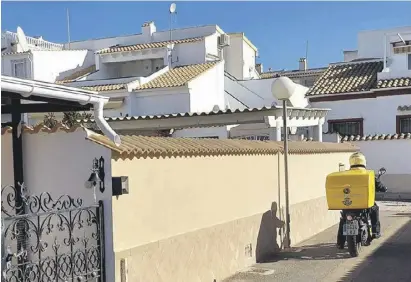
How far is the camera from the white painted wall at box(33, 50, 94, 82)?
1193 inches

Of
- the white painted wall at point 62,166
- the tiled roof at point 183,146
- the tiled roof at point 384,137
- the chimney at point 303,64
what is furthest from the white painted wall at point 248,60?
the white painted wall at point 62,166

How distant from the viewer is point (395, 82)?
2636 cm

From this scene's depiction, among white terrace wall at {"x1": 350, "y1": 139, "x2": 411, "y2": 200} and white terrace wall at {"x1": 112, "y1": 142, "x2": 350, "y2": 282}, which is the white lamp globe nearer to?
white terrace wall at {"x1": 112, "y1": 142, "x2": 350, "y2": 282}

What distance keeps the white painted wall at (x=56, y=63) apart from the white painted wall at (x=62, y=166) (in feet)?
78.8

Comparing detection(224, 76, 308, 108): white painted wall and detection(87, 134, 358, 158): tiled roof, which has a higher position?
detection(224, 76, 308, 108): white painted wall

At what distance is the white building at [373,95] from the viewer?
25984mm

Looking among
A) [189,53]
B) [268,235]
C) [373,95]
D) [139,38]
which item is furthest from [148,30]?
[268,235]

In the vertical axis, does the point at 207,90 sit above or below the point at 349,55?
below

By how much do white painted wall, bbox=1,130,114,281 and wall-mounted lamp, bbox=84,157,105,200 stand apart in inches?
2.1

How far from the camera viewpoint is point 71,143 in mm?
6203

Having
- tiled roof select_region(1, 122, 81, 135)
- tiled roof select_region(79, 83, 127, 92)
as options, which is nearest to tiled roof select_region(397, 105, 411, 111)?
tiled roof select_region(79, 83, 127, 92)

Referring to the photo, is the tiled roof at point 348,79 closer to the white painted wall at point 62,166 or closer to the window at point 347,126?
the window at point 347,126

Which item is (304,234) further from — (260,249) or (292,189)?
(260,249)

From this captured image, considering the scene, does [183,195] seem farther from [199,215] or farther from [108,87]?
[108,87]
